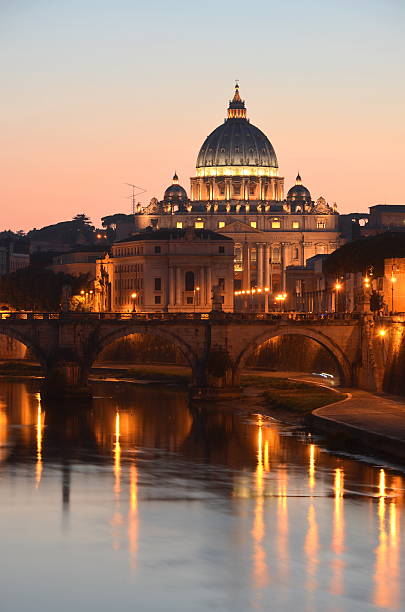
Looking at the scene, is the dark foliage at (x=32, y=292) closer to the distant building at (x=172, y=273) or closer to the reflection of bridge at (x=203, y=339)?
the distant building at (x=172, y=273)

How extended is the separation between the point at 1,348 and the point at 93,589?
272 feet

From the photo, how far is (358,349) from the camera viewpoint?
3354 inches

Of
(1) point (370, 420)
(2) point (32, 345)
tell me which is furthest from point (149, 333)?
(1) point (370, 420)

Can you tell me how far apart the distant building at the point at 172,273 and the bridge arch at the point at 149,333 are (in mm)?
82380

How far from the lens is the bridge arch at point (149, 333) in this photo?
86.9 m

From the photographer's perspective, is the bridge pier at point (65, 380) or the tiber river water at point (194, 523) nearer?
the tiber river water at point (194, 523)

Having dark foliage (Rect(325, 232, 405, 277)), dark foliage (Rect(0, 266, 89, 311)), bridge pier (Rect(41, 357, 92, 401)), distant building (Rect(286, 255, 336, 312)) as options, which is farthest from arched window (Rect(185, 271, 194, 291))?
bridge pier (Rect(41, 357, 92, 401))

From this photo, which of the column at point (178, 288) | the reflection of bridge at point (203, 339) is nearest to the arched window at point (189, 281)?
the column at point (178, 288)

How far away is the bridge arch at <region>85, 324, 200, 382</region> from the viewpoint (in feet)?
285

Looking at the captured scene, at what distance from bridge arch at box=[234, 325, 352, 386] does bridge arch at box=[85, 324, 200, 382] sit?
2.48m

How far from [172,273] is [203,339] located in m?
90.0

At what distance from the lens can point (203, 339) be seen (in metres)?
86.8

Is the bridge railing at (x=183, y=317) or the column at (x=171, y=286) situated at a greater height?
the column at (x=171, y=286)

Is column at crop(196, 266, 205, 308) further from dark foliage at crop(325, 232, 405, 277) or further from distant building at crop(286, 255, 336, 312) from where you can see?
dark foliage at crop(325, 232, 405, 277)
